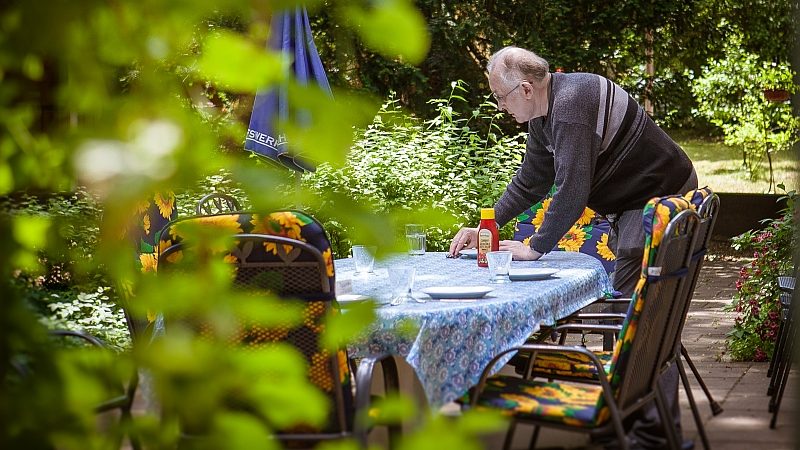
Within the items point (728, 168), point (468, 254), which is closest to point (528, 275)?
point (468, 254)

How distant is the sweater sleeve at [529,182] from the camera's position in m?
4.51

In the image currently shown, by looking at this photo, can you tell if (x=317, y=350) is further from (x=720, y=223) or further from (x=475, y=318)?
(x=720, y=223)

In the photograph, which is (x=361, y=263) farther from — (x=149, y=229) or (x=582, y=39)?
(x=582, y=39)

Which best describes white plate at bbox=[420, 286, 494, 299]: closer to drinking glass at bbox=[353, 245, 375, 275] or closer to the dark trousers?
drinking glass at bbox=[353, 245, 375, 275]

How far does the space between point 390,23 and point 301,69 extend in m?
5.07

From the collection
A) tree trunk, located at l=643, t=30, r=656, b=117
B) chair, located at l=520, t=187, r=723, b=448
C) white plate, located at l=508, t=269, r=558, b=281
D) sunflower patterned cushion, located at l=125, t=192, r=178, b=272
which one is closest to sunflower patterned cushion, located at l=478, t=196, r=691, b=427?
chair, located at l=520, t=187, r=723, b=448

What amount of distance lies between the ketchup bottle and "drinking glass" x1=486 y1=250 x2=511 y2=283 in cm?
38

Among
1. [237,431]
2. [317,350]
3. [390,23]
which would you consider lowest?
[317,350]

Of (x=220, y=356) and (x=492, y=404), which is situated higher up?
(x=220, y=356)

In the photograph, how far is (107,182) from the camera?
0.68 metres

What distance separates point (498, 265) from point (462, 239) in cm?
85

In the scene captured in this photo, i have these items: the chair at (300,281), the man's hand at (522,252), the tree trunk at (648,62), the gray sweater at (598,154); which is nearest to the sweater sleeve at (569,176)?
the gray sweater at (598,154)

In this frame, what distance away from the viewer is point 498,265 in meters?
3.67

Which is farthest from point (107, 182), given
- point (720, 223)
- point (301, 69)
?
point (720, 223)
